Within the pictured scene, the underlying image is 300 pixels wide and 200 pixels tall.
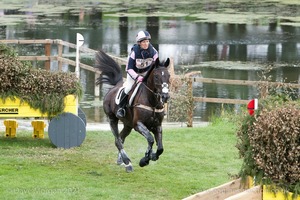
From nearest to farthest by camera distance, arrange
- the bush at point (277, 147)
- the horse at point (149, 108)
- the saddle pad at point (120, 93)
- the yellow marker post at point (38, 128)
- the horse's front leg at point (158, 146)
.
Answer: the bush at point (277, 147) < the horse at point (149, 108) < the horse's front leg at point (158, 146) < the saddle pad at point (120, 93) < the yellow marker post at point (38, 128)

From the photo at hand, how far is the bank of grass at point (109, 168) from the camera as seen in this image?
37.7 feet

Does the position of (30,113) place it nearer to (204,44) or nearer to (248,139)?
(248,139)

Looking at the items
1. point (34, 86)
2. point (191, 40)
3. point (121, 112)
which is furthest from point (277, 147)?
point (191, 40)

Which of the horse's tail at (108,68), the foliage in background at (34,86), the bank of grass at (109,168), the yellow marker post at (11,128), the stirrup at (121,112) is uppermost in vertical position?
the horse's tail at (108,68)

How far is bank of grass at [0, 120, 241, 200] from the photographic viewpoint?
11.5 m

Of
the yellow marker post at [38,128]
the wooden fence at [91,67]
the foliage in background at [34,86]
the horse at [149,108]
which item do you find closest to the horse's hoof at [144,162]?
the horse at [149,108]

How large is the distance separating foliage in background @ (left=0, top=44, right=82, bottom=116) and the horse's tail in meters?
0.66

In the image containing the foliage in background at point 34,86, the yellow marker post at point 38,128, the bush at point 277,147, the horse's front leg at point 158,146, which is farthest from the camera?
the yellow marker post at point 38,128

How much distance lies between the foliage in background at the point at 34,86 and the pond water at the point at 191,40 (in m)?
5.78

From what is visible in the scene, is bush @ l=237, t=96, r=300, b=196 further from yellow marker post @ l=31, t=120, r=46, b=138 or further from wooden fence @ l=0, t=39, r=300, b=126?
wooden fence @ l=0, t=39, r=300, b=126

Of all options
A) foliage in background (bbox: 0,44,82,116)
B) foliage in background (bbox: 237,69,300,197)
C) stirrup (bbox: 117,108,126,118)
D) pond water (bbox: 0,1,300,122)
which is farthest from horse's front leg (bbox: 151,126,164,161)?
pond water (bbox: 0,1,300,122)

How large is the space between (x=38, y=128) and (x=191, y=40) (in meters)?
19.5

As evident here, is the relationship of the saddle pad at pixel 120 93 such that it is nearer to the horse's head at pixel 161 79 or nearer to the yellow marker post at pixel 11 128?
the horse's head at pixel 161 79

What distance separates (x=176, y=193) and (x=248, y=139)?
2.44 meters
